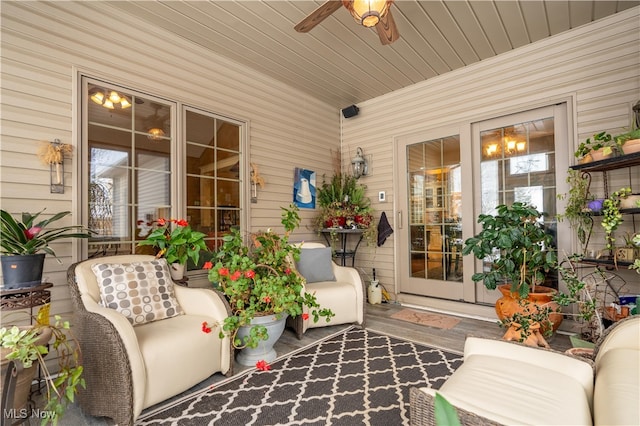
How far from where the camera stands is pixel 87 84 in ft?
8.53

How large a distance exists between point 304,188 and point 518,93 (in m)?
2.88

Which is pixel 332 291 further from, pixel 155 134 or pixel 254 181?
pixel 155 134

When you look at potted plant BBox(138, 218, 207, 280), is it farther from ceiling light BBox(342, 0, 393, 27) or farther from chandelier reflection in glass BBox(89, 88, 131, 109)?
ceiling light BBox(342, 0, 393, 27)

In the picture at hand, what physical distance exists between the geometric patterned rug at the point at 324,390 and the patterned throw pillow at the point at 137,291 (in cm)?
62

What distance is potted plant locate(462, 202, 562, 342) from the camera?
2820mm

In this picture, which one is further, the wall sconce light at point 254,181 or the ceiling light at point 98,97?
the wall sconce light at point 254,181

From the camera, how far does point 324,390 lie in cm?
204

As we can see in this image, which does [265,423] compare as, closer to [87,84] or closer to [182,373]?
[182,373]

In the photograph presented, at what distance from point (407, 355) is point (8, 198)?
332cm

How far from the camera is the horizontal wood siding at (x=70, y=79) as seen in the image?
2.23 m

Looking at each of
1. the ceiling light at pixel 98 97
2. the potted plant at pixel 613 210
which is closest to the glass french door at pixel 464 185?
the potted plant at pixel 613 210

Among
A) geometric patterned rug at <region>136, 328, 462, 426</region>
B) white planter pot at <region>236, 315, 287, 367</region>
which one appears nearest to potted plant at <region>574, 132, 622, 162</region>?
geometric patterned rug at <region>136, 328, 462, 426</region>

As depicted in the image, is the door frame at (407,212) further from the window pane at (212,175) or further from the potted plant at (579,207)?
the window pane at (212,175)

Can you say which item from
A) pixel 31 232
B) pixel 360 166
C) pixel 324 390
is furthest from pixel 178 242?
pixel 360 166
